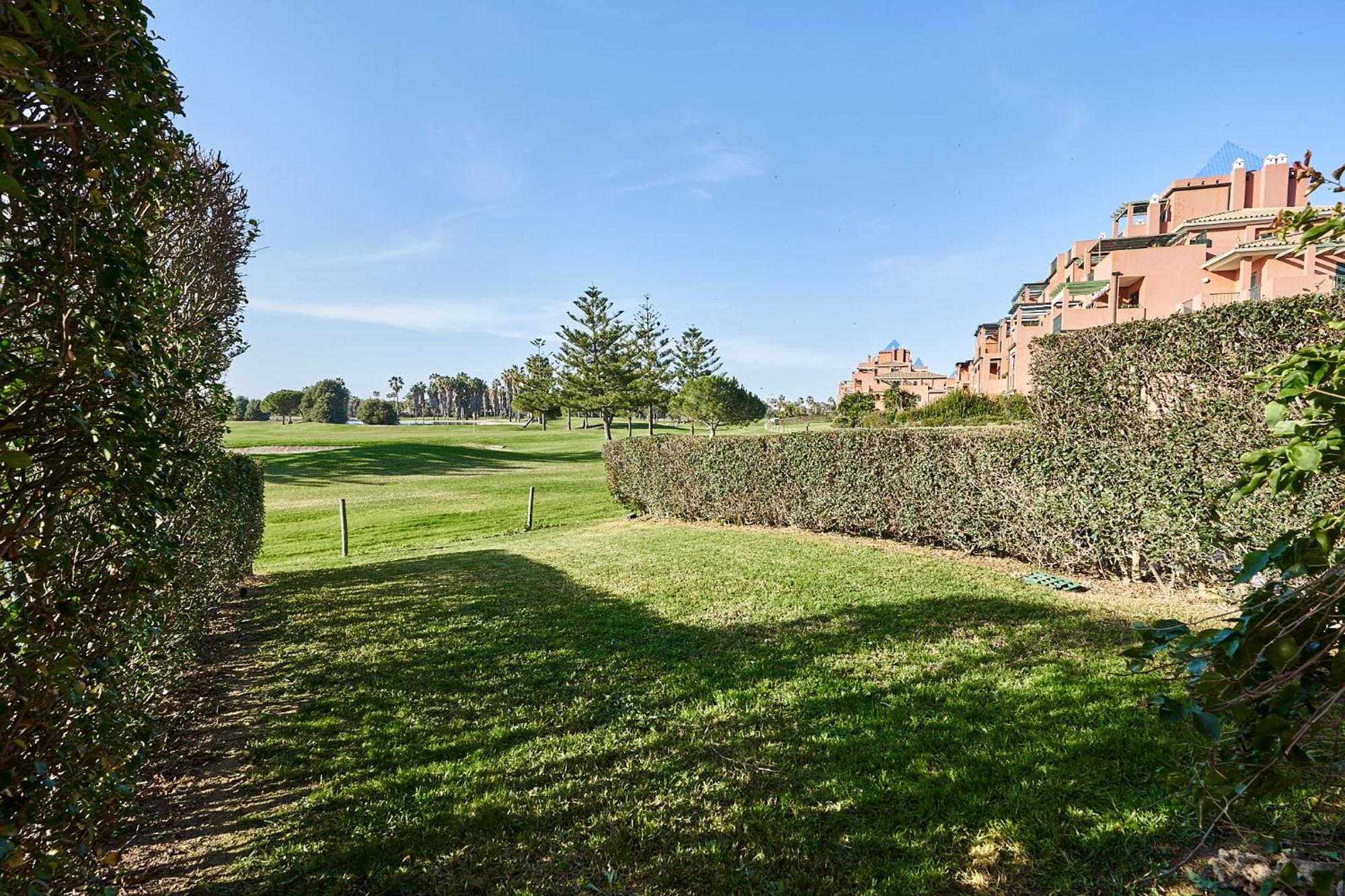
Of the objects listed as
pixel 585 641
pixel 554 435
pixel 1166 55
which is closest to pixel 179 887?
pixel 585 641

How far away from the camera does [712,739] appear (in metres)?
3.42

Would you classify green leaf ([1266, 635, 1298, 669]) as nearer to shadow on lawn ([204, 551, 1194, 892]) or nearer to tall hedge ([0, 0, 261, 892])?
shadow on lawn ([204, 551, 1194, 892])

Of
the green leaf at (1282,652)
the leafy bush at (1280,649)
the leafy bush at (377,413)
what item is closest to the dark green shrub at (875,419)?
the leafy bush at (1280,649)

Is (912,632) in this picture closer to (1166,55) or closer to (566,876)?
(566,876)

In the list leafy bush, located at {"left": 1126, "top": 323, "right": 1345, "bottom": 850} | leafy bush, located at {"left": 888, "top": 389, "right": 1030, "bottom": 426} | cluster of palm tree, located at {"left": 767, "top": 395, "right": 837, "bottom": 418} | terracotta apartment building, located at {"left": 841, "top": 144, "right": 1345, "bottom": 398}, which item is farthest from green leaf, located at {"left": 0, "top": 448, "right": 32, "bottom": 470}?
cluster of palm tree, located at {"left": 767, "top": 395, "right": 837, "bottom": 418}

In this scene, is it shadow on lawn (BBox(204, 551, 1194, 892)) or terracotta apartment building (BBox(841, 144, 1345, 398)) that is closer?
shadow on lawn (BBox(204, 551, 1194, 892))

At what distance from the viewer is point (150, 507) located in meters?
1.97

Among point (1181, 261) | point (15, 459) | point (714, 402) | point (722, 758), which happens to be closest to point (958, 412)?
point (1181, 261)

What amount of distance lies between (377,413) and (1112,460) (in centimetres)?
7901

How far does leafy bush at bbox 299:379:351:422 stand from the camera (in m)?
73.5

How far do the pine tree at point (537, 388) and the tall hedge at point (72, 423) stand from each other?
44901 millimetres

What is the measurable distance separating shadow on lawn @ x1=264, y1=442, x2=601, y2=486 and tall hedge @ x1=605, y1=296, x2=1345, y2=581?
23939mm

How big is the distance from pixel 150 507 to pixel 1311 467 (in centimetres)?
319

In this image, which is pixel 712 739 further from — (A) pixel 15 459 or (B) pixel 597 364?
(B) pixel 597 364
